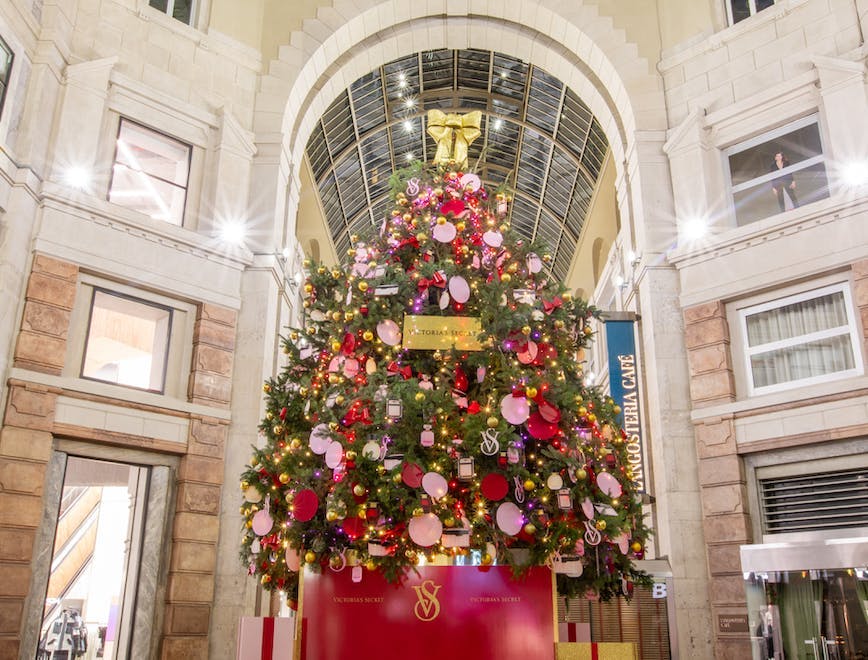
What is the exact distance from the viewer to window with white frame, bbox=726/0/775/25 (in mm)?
14211

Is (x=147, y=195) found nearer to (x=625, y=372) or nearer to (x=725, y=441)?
(x=625, y=372)

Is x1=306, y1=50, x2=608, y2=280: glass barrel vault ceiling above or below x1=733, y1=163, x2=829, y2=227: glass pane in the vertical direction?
above

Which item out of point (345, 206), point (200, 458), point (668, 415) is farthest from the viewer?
point (345, 206)

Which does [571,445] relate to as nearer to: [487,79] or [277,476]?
[277,476]

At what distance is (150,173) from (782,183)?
1094cm

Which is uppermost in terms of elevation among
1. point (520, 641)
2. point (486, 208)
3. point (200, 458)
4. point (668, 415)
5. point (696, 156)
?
point (696, 156)

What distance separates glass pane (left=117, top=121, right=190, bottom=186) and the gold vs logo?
9034 millimetres

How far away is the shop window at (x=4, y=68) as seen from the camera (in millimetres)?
10945

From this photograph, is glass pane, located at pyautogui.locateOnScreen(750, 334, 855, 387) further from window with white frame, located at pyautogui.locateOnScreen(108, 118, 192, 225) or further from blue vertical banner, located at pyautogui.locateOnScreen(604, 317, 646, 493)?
window with white frame, located at pyautogui.locateOnScreen(108, 118, 192, 225)

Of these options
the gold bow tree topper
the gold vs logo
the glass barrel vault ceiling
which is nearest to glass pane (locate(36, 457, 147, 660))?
the gold vs logo

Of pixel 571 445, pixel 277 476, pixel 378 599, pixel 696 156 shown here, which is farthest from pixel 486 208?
pixel 696 156

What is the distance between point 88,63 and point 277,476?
8.27m

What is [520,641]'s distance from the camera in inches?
288

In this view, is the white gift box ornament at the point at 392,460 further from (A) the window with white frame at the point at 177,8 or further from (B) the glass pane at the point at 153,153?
(A) the window with white frame at the point at 177,8
